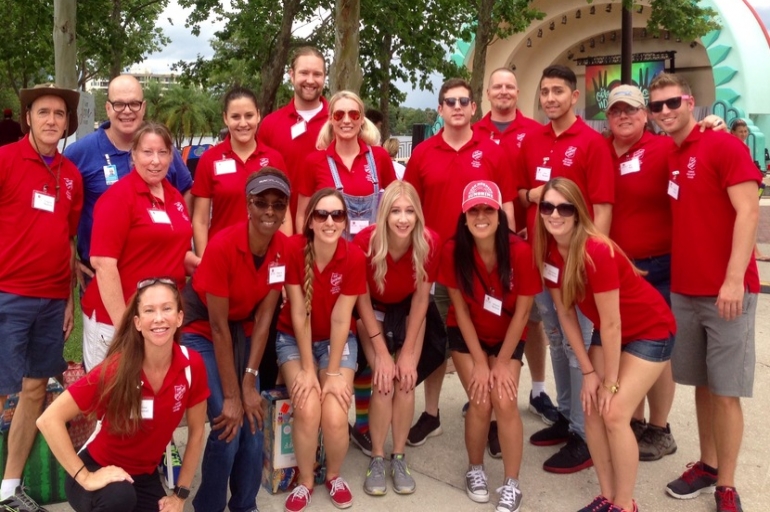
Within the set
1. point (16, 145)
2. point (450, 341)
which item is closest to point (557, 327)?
point (450, 341)

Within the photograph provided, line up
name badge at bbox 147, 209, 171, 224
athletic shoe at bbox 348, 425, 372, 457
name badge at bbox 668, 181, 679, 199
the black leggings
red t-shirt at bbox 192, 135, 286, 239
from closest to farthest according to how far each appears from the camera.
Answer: the black leggings → name badge at bbox 147, 209, 171, 224 → name badge at bbox 668, 181, 679, 199 → red t-shirt at bbox 192, 135, 286, 239 → athletic shoe at bbox 348, 425, 372, 457

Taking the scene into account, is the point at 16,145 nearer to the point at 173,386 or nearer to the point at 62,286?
the point at 62,286

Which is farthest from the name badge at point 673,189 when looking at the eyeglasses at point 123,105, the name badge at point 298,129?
the eyeglasses at point 123,105

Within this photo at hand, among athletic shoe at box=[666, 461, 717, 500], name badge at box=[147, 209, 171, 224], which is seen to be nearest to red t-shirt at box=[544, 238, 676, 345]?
athletic shoe at box=[666, 461, 717, 500]

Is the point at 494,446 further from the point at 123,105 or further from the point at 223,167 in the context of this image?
the point at 123,105

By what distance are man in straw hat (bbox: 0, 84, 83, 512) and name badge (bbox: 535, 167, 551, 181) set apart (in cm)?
278

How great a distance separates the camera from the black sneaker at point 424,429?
484 centimetres

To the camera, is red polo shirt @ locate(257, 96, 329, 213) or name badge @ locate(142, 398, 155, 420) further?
red polo shirt @ locate(257, 96, 329, 213)

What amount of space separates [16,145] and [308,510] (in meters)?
2.50

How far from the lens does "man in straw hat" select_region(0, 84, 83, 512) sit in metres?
3.73

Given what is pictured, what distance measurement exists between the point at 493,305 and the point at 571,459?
1.17 meters

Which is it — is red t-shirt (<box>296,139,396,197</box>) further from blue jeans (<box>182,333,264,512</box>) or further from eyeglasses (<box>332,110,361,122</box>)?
blue jeans (<box>182,333,264,512</box>)

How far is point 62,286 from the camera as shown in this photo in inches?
155

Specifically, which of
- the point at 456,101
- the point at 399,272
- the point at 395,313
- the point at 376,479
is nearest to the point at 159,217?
the point at 399,272
